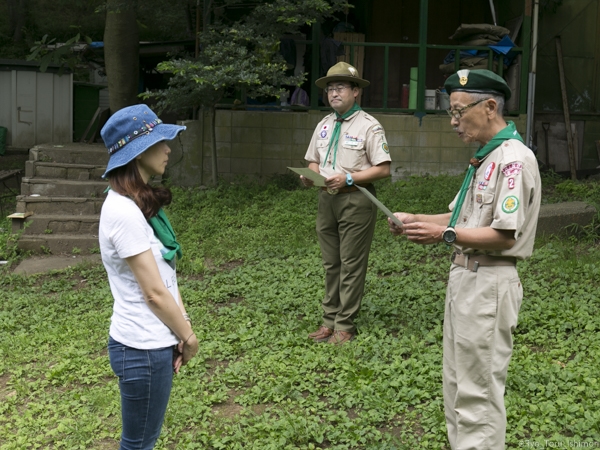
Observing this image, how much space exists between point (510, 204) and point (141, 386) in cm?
177

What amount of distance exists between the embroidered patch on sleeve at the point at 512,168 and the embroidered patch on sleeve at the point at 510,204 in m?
0.11

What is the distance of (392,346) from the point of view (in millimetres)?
5383

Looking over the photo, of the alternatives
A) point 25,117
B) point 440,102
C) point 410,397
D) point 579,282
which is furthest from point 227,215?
point 25,117

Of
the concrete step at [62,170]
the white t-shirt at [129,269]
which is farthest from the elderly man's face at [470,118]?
the concrete step at [62,170]

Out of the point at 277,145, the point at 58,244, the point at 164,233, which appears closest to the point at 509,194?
the point at 164,233

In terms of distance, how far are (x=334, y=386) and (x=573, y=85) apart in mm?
11564

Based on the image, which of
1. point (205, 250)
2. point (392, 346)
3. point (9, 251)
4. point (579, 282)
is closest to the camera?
point (392, 346)

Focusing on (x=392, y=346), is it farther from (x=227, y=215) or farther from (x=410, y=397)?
(x=227, y=215)

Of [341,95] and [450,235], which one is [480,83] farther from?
[341,95]

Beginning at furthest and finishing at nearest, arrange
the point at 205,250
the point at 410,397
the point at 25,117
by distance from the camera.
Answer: the point at 25,117
the point at 205,250
the point at 410,397

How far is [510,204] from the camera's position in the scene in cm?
317

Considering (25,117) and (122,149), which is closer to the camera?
(122,149)

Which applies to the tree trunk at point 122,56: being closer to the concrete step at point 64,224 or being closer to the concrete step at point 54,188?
the concrete step at point 54,188

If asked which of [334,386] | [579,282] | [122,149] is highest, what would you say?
[122,149]
